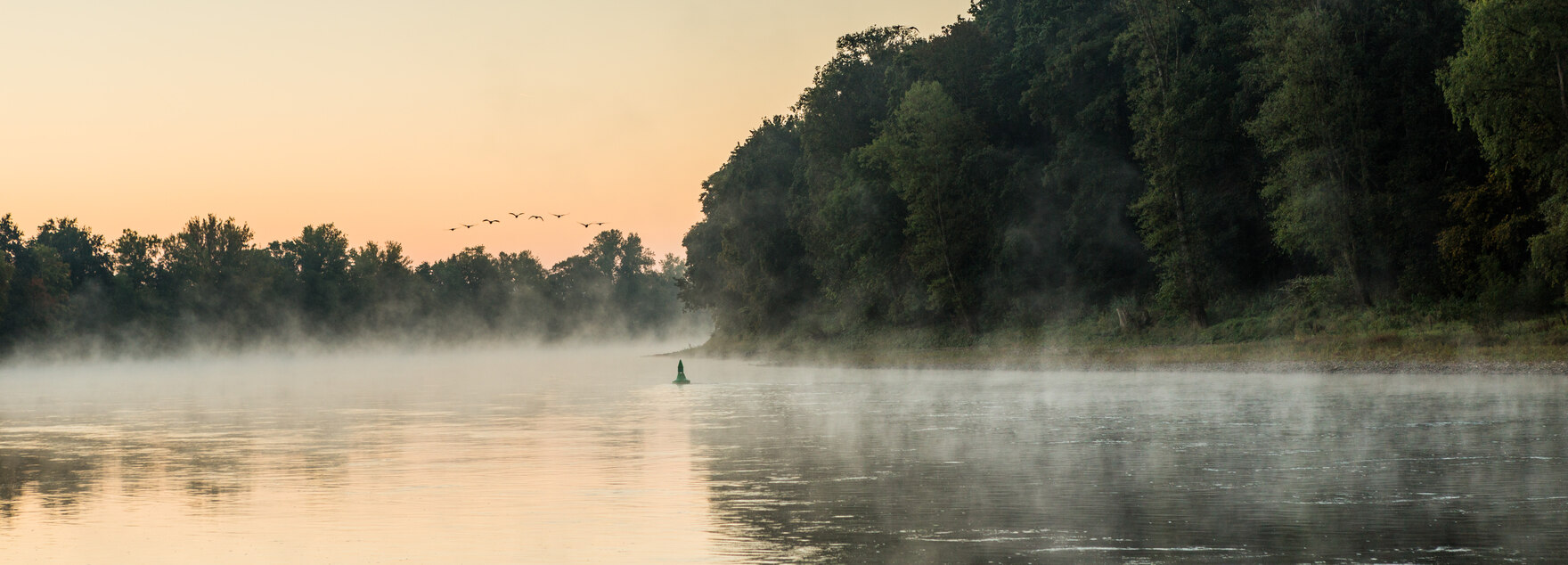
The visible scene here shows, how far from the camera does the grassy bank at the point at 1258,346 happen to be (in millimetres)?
44906

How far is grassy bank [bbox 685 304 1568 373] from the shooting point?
44.9m

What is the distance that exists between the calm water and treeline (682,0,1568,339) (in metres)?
13.8

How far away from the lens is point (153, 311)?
466 ft

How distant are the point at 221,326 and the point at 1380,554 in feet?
519

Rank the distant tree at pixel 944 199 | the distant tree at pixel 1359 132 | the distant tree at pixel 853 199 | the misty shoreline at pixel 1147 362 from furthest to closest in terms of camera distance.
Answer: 1. the distant tree at pixel 853 199
2. the distant tree at pixel 944 199
3. the distant tree at pixel 1359 132
4. the misty shoreline at pixel 1147 362

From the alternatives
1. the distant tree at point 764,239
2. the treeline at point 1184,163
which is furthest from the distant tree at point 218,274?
the treeline at point 1184,163

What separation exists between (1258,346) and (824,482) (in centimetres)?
4217

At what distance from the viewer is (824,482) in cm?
1809

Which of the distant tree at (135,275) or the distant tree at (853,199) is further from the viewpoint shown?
the distant tree at (135,275)

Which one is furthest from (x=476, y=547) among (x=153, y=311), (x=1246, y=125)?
(x=153, y=311)

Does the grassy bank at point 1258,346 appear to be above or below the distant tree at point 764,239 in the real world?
below

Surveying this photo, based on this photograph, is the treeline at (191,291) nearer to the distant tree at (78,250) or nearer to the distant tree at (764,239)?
the distant tree at (78,250)

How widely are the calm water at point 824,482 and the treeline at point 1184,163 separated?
13.8 meters

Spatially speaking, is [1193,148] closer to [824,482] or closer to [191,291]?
[824,482]
